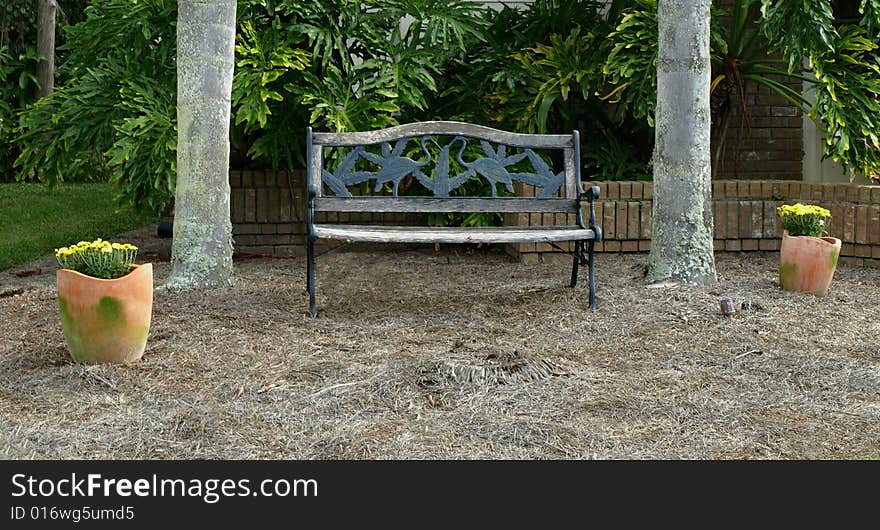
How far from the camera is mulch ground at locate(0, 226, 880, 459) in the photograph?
345 cm

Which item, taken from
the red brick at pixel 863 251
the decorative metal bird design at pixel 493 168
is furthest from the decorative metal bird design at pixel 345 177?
the red brick at pixel 863 251

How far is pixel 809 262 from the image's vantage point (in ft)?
19.2

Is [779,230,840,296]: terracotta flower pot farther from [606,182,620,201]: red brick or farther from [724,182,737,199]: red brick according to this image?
[606,182,620,201]: red brick

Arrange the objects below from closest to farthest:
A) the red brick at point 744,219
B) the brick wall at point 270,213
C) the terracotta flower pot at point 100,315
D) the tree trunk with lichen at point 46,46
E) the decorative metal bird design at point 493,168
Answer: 1. the terracotta flower pot at point 100,315
2. the decorative metal bird design at point 493,168
3. the red brick at point 744,219
4. the brick wall at point 270,213
5. the tree trunk with lichen at point 46,46

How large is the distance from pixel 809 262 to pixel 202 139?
3396 millimetres

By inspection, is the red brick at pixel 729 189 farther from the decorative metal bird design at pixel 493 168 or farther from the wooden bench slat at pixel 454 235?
the wooden bench slat at pixel 454 235

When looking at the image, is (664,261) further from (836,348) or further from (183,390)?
(183,390)

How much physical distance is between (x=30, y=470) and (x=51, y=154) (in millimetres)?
4745

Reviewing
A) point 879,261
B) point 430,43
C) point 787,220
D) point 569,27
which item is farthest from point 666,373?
point 569,27

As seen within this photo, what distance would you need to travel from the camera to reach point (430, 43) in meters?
7.58

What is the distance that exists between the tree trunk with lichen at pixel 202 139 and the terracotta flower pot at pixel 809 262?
3.15 m

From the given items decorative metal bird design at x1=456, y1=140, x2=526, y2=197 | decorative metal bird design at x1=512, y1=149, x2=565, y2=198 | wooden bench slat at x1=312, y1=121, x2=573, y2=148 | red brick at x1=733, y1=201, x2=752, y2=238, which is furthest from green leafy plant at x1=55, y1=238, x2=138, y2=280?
red brick at x1=733, y1=201, x2=752, y2=238

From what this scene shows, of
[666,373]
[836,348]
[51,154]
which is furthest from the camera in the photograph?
[51,154]

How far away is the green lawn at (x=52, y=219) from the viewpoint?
26.8ft
